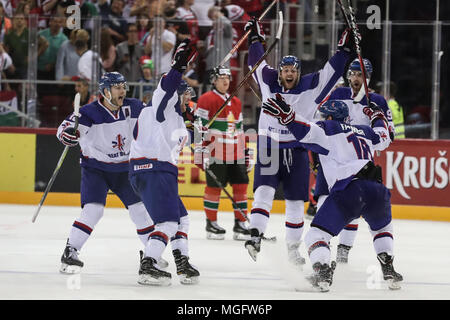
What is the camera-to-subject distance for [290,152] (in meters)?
6.89

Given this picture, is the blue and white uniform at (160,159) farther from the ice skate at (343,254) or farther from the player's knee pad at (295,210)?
the ice skate at (343,254)

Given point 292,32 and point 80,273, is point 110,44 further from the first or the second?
point 80,273

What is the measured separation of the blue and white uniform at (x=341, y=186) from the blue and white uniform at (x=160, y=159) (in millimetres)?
739

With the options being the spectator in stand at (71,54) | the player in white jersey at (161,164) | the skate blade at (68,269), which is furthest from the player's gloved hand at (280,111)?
the spectator in stand at (71,54)

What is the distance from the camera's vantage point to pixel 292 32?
1084 cm

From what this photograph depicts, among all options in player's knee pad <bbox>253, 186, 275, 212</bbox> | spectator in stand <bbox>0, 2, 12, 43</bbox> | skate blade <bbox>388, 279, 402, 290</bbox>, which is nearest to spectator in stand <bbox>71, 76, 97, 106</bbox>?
spectator in stand <bbox>0, 2, 12, 43</bbox>

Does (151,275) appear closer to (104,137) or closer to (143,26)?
(104,137)

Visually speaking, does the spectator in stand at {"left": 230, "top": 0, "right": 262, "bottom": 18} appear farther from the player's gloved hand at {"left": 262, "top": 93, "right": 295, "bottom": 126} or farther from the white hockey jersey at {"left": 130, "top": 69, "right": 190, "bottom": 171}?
the player's gloved hand at {"left": 262, "top": 93, "right": 295, "bottom": 126}

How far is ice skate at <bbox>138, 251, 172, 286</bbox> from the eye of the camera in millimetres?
5734

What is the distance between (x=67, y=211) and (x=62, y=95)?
136cm

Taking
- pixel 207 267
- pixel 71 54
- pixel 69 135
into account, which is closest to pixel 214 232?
pixel 207 267

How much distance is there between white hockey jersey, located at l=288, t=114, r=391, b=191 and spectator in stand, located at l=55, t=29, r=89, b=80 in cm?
569

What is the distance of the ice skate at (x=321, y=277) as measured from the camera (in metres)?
5.59

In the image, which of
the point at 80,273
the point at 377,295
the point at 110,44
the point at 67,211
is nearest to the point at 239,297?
the point at 377,295
